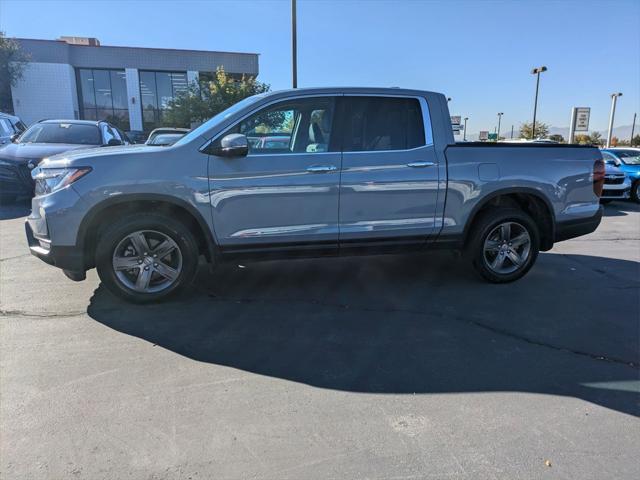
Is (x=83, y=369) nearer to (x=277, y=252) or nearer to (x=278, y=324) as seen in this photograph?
(x=278, y=324)

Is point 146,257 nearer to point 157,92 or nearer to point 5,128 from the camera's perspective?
point 5,128

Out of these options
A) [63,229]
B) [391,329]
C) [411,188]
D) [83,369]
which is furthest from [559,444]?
[63,229]

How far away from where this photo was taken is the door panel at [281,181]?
4.14m

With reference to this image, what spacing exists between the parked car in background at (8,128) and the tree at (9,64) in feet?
73.5

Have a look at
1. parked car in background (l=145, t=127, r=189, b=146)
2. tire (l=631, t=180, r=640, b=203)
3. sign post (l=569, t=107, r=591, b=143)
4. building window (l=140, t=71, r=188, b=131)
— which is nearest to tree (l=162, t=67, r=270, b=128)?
building window (l=140, t=71, r=188, b=131)

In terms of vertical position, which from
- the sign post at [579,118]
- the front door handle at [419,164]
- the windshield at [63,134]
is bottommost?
the front door handle at [419,164]

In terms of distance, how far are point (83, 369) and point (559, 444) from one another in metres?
3.04

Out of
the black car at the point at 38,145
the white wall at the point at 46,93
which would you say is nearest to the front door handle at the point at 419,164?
the black car at the point at 38,145

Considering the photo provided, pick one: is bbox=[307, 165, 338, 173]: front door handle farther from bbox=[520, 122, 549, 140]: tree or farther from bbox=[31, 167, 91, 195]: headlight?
bbox=[520, 122, 549, 140]: tree

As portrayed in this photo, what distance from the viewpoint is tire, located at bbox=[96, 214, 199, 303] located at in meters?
4.09

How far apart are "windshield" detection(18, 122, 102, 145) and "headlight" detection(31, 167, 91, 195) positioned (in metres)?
5.95

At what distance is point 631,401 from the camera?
289cm

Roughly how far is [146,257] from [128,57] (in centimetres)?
3376

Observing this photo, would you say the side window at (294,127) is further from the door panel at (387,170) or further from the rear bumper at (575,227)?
the rear bumper at (575,227)
